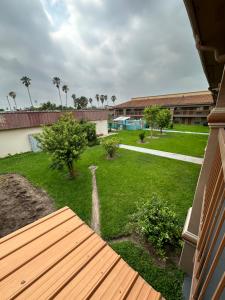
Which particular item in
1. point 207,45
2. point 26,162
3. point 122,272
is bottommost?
point 26,162

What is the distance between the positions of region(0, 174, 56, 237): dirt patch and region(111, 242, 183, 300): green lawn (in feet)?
11.0

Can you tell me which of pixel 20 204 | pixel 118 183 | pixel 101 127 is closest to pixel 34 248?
pixel 20 204

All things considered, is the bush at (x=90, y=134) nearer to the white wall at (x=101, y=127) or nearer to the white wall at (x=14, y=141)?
the white wall at (x=101, y=127)

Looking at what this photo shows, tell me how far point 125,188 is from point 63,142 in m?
3.57

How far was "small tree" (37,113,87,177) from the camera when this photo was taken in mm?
6773

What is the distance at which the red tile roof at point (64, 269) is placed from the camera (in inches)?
75.1

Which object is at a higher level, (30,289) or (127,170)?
(30,289)

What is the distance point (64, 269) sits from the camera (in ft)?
7.13

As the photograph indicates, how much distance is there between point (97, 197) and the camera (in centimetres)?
636

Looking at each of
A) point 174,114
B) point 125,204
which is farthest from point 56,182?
point 174,114

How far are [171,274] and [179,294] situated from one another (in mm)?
367

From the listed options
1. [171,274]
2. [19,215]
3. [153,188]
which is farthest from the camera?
[153,188]

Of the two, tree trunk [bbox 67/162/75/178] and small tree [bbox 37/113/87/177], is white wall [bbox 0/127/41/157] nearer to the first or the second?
Result: small tree [bbox 37/113/87/177]

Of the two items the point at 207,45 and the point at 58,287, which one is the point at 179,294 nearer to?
the point at 58,287
